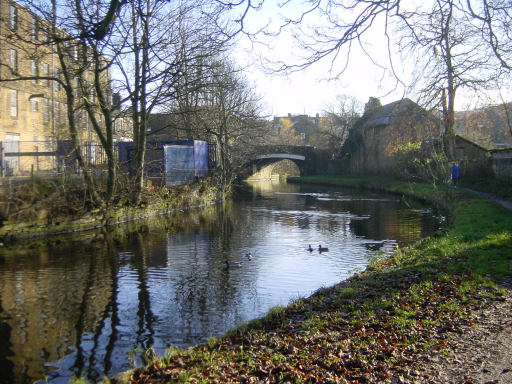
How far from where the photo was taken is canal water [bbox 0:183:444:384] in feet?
20.8

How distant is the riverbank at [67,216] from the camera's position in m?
14.5

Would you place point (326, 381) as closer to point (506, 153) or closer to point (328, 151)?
point (506, 153)

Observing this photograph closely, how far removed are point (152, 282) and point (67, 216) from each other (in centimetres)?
772

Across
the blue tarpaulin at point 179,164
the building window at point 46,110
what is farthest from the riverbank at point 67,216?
the building window at point 46,110

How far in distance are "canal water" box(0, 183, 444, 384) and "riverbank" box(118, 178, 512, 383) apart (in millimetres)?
1062

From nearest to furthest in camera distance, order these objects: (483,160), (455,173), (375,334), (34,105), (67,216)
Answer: (375,334)
(67,216)
(483,160)
(455,173)
(34,105)

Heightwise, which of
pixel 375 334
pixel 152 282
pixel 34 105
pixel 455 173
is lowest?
pixel 152 282

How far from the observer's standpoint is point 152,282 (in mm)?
9836

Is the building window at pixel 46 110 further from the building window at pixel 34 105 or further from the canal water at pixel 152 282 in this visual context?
the canal water at pixel 152 282

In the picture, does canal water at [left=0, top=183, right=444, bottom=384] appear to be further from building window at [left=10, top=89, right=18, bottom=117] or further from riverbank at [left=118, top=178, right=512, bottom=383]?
building window at [left=10, top=89, right=18, bottom=117]

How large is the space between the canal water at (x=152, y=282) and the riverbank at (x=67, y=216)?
86 cm

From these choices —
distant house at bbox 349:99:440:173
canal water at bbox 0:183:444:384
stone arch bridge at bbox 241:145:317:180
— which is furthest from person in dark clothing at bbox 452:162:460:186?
stone arch bridge at bbox 241:145:317:180

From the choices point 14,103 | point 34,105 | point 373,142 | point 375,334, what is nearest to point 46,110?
point 34,105

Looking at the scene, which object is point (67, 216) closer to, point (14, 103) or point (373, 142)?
point (14, 103)
